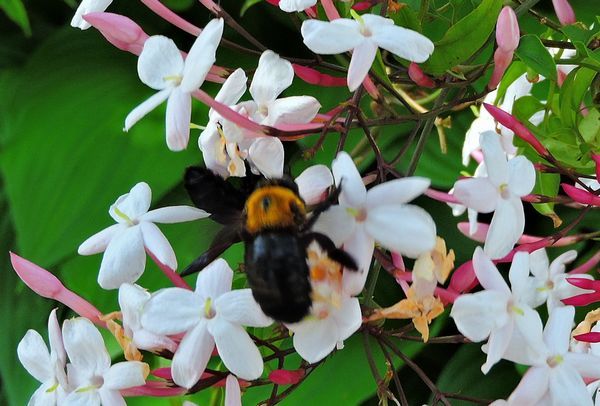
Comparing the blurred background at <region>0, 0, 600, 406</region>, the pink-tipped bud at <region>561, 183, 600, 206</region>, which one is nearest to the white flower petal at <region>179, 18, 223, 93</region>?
the pink-tipped bud at <region>561, 183, 600, 206</region>

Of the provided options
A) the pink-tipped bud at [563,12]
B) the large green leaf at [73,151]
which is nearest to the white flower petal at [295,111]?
the pink-tipped bud at [563,12]

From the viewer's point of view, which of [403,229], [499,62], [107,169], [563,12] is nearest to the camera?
[403,229]

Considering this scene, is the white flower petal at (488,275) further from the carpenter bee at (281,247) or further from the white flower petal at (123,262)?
the white flower petal at (123,262)

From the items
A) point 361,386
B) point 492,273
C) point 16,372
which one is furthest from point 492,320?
point 16,372

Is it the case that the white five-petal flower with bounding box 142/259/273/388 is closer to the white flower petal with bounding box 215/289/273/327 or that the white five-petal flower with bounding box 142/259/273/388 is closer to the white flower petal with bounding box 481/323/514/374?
the white flower petal with bounding box 215/289/273/327

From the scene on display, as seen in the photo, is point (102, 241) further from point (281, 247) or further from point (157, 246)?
point (281, 247)

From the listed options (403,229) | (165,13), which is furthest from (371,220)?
(165,13)

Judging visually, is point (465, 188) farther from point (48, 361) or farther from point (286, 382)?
point (48, 361)
